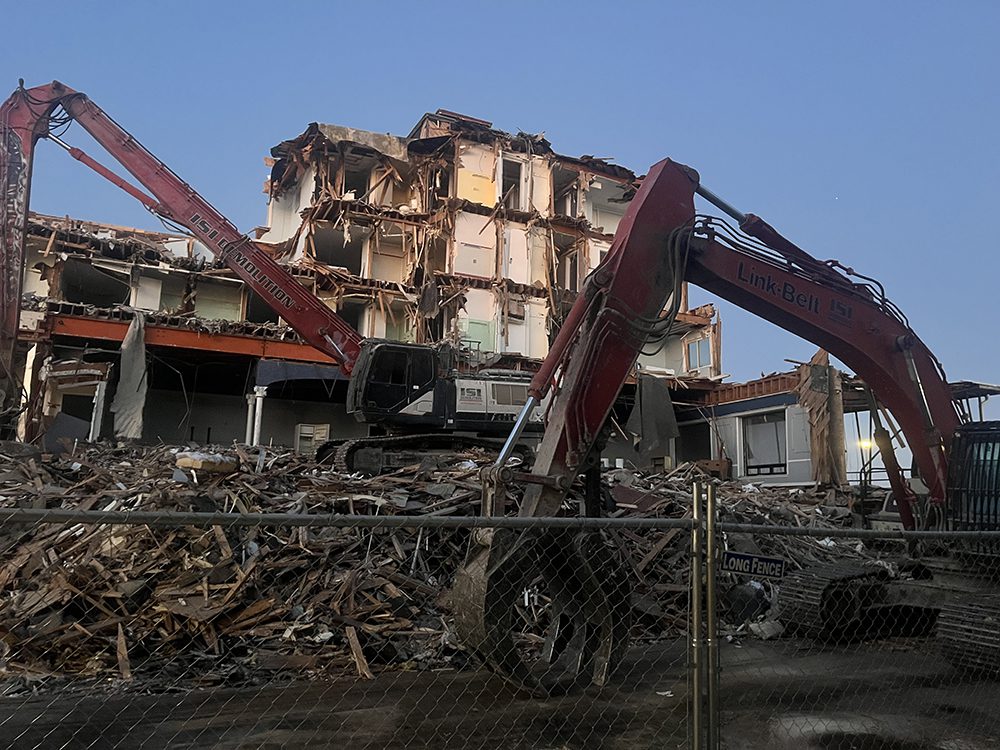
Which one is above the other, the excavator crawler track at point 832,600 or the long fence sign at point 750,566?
the long fence sign at point 750,566

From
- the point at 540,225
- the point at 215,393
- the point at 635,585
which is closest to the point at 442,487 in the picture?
the point at 635,585

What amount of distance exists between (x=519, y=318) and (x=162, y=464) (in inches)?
922

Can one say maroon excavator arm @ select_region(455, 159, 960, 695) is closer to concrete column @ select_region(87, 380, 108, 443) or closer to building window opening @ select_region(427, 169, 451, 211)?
concrete column @ select_region(87, 380, 108, 443)

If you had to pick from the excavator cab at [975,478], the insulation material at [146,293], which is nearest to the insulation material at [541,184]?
the insulation material at [146,293]

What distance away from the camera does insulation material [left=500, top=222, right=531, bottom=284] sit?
114 ft

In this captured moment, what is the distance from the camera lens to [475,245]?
113 feet

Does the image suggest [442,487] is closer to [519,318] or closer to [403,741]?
[403,741]

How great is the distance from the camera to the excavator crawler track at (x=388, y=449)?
516 inches

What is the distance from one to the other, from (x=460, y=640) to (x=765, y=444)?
26.8 meters

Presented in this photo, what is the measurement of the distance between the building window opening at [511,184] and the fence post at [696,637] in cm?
3351

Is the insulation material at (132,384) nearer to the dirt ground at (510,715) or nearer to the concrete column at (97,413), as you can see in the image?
the concrete column at (97,413)

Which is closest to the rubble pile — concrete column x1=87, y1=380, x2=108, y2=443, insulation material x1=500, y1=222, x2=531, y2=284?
concrete column x1=87, y1=380, x2=108, y2=443

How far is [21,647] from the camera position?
641cm

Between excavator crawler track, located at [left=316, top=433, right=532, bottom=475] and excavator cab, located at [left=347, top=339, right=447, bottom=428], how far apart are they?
603mm
